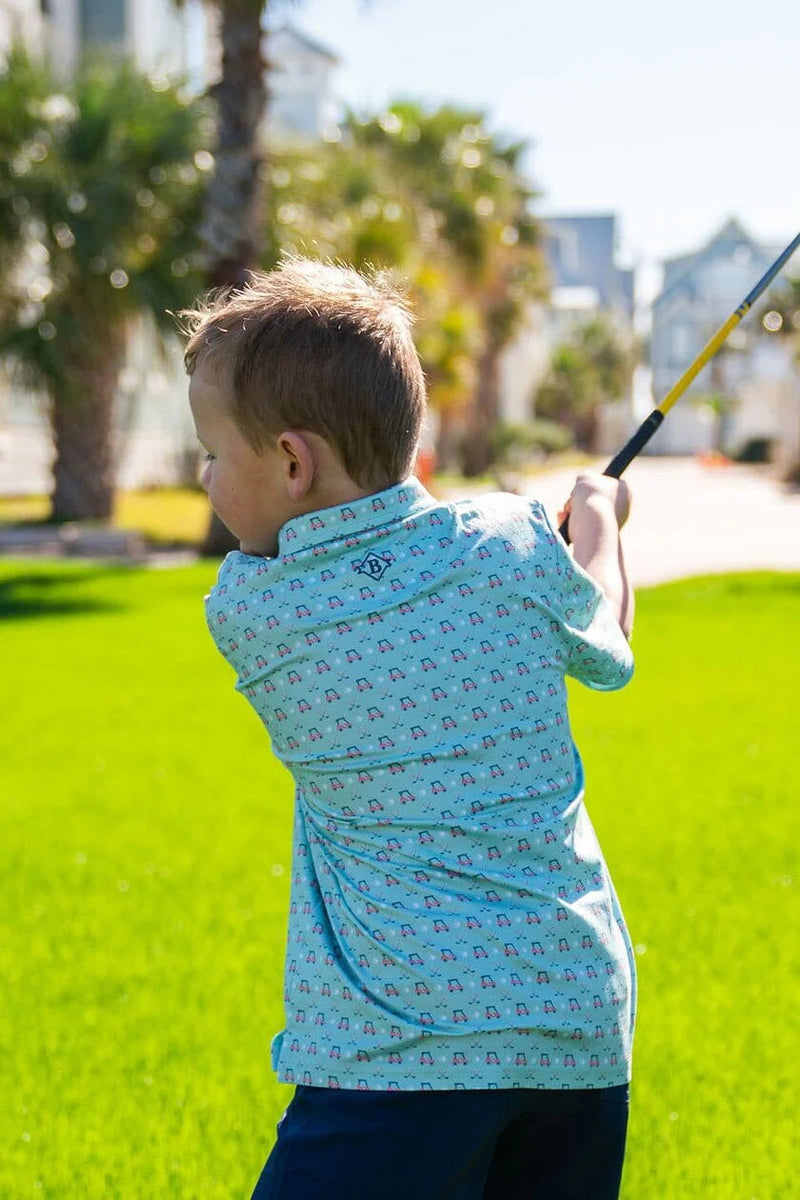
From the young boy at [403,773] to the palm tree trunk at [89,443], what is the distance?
18.0 m

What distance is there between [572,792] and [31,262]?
59.9 ft

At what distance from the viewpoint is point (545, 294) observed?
139 feet

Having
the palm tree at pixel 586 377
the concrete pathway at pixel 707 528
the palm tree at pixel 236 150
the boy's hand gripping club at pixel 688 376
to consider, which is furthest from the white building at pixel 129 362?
the palm tree at pixel 586 377

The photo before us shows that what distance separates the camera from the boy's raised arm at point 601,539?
1.86 m

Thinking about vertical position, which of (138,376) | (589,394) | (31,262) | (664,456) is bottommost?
(664,456)

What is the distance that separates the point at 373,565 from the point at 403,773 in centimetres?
22

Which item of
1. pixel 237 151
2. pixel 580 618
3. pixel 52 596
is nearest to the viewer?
pixel 580 618

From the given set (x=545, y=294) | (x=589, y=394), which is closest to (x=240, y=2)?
(x=545, y=294)

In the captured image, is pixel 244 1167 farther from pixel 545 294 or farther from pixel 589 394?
pixel 589 394

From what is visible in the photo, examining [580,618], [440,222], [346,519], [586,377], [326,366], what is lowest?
[586,377]

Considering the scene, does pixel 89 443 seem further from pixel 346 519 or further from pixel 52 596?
pixel 346 519

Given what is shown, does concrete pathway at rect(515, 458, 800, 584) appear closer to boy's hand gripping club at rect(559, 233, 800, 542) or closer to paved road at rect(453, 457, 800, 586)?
paved road at rect(453, 457, 800, 586)

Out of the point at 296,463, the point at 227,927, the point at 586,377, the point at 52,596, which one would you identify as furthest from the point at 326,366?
the point at 586,377

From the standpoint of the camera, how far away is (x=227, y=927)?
14.8 feet
